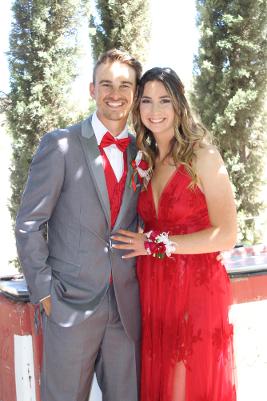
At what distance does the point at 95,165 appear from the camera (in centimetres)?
230

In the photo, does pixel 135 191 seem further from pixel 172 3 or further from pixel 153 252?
pixel 172 3

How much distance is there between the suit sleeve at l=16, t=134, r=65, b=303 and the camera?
220cm

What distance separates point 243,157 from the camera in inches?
350

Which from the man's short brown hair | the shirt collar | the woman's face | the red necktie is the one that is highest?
the man's short brown hair

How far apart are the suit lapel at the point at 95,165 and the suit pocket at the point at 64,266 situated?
267 mm

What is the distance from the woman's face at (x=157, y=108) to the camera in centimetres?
250

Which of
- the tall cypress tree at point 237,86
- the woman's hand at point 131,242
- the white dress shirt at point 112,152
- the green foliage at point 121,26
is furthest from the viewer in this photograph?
the green foliage at point 121,26

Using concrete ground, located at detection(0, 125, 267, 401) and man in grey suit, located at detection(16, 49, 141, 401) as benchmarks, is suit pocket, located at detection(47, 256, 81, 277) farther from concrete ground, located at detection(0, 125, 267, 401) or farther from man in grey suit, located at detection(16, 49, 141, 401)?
concrete ground, located at detection(0, 125, 267, 401)

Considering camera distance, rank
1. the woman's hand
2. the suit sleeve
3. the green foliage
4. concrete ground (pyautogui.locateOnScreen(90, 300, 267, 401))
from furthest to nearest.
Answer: the green foliage < concrete ground (pyautogui.locateOnScreen(90, 300, 267, 401)) < the woman's hand < the suit sleeve

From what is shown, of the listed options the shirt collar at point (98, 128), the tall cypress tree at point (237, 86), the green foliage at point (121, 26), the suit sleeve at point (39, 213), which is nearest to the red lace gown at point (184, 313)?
the shirt collar at point (98, 128)

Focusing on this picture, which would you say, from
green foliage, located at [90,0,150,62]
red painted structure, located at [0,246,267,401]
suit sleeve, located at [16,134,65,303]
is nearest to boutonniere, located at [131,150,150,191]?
suit sleeve, located at [16,134,65,303]

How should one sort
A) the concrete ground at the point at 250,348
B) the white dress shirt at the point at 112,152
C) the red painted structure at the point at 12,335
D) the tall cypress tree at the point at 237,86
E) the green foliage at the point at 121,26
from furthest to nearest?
the green foliage at the point at 121,26 → the tall cypress tree at the point at 237,86 → the concrete ground at the point at 250,348 → the red painted structure at the point at 12,335 → the white dress shirt at the point at 112,152

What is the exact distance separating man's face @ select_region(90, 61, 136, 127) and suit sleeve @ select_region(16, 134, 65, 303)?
15.1 inches

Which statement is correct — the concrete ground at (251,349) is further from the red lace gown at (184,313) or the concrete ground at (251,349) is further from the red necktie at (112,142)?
the red necktie at (112,142)
